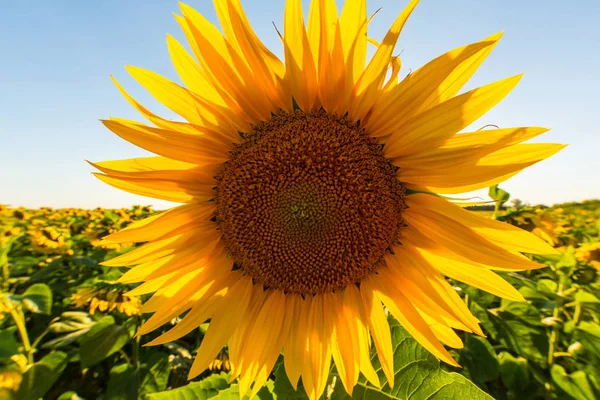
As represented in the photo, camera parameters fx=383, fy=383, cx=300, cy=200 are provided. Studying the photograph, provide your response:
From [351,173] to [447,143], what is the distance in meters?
0.38

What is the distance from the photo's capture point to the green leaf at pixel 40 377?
2736mm

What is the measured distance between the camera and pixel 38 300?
11.1 feet

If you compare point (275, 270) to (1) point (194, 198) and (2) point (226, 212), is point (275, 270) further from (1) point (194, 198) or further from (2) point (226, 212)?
(1) point (194, 198)

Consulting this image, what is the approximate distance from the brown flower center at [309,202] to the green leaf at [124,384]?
2.13m

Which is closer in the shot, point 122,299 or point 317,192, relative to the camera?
point 317,192

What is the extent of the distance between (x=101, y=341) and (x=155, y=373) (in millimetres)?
536

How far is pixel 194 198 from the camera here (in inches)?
68.7

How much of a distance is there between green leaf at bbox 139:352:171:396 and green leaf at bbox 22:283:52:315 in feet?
3.14

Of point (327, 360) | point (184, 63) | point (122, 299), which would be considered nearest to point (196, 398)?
point (327, 360)

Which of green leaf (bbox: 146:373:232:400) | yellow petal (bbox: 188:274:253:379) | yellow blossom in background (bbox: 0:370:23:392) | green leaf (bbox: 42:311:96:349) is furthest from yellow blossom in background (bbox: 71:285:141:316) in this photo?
yellow petal (bbox: 188:274:253:379)

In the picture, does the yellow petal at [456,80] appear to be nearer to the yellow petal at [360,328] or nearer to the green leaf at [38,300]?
the yellow petal at [360,328]

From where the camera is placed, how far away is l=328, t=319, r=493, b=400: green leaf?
126cm

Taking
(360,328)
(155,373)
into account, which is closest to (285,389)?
(360,328)

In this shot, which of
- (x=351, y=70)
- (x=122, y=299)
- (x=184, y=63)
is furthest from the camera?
(x=122, y=299)
